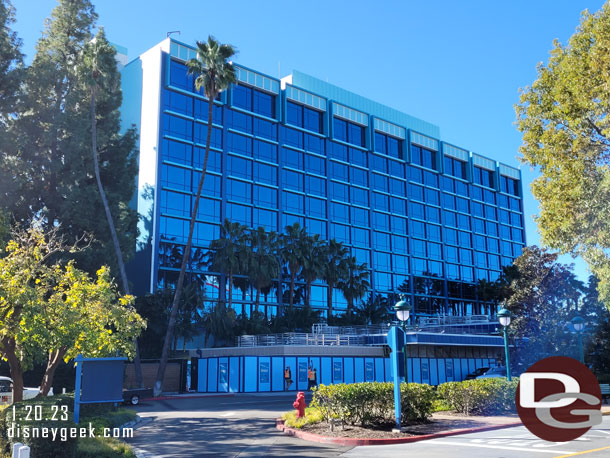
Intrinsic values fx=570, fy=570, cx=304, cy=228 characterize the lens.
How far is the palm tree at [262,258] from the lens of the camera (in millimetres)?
56381

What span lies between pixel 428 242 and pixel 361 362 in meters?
48.3

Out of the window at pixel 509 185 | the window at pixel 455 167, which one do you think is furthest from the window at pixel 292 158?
the window at pixel 509 185

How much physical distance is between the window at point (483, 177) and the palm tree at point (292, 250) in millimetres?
50450

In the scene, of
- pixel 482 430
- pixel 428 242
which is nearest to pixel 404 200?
pixel 428 242

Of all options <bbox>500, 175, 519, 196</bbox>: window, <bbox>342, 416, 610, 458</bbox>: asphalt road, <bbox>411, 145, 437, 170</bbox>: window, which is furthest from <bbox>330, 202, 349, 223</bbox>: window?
<bbox>342, 416, 610, 458</bbox>: asphalt road

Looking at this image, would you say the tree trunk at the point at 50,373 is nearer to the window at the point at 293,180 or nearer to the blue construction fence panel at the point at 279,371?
the blue construction fence panel at the point at 279,371

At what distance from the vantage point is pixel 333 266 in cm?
6391

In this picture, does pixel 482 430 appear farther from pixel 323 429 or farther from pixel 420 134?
pixel 420 134

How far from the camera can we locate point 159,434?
61.6ft

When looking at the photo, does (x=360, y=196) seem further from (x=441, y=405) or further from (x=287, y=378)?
(x=441, y=405)

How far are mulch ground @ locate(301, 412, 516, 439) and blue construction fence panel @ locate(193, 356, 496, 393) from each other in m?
23.4

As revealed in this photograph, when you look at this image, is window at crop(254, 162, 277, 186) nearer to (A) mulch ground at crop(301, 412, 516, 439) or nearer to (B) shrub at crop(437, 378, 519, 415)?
(B) shrub at crop(437, 378, 519, 415)

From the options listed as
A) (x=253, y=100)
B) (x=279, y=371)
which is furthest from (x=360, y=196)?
(x=279, y=371)

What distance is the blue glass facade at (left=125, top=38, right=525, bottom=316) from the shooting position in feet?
205
